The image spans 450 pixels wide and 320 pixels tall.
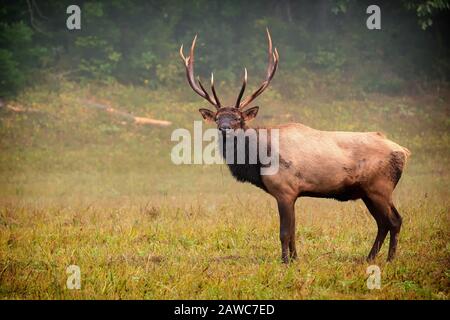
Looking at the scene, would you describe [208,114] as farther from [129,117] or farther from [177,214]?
[129,117]

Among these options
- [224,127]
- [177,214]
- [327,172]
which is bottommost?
[177,214]

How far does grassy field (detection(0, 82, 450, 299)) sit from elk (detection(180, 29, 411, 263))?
476 mm

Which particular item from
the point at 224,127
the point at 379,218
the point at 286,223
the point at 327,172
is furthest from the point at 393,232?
the point at 224,127

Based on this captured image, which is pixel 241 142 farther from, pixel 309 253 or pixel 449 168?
pixel 449 168

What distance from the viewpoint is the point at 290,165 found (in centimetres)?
924

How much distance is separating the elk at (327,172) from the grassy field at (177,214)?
48 centimetres

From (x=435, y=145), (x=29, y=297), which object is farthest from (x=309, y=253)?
(x=435, y=145)

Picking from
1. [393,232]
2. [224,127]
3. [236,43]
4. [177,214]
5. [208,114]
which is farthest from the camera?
[236,43]

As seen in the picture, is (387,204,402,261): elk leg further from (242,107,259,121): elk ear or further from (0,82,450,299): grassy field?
(242,107,259,121): elk ear

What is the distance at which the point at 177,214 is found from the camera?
1260 cm

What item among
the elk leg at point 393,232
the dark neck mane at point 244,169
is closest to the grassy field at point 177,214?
the elk leg at point 393,232

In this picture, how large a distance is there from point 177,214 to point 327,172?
4.02 metres

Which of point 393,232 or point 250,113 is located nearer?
point 393,232
